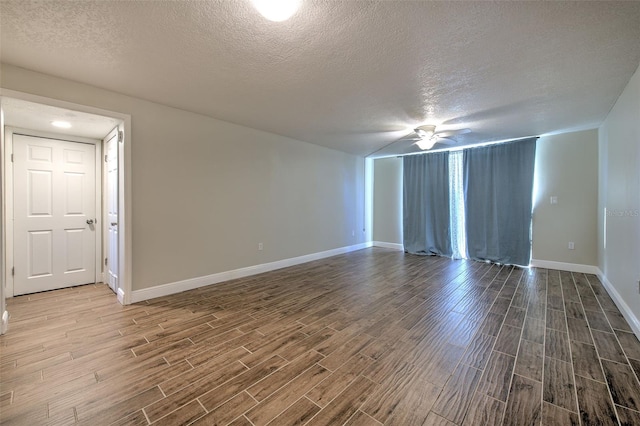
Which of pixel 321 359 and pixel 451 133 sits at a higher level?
pixel 451 133

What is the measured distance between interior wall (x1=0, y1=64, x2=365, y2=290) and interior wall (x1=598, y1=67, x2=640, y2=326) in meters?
4.28

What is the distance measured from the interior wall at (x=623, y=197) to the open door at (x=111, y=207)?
5.38 metres

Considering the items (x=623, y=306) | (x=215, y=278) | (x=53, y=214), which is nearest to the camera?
(x=623, y=306)

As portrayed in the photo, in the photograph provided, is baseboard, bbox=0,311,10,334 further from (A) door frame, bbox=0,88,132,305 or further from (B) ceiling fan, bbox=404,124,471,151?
(B) ceiling fan, bbox=404,124,471,151

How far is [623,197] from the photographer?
281 cm

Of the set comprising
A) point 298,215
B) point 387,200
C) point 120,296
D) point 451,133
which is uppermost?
point 451,133

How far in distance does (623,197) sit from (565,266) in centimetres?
238

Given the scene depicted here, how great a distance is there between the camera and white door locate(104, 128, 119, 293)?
11.0 feet

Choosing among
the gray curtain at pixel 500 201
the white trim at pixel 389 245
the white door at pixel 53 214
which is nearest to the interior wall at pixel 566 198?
the gray curtain at pixel 500 201

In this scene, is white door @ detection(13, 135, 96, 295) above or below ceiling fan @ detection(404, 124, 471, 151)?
below

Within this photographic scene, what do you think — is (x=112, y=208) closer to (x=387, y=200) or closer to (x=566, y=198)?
(x=387, y=200)

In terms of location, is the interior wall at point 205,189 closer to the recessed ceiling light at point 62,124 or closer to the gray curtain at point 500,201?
the recessed ceiling light at point 62,124

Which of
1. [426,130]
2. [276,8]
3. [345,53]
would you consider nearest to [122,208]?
[276,8]

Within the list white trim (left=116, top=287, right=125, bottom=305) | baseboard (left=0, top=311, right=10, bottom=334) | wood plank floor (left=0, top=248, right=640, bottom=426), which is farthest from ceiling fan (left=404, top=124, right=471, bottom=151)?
baseboard (left=0, top=311, right=10, bottom=334)
